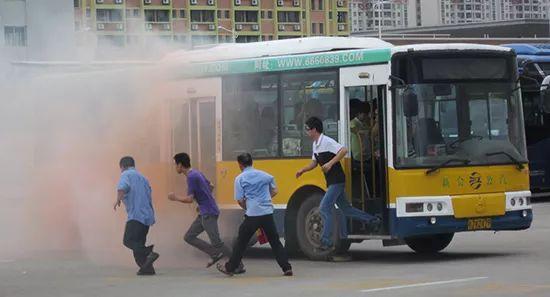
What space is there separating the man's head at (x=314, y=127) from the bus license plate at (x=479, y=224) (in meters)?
2.35

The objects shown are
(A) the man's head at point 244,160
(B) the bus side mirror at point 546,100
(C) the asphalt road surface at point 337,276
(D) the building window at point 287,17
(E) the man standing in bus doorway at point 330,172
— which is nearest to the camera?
(C) the asphalt road surface at point 337,276


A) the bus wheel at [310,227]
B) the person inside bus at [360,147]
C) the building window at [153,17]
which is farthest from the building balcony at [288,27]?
the person inside bus at [360,147]

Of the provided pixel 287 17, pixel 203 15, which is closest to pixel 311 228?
pixel 203 15

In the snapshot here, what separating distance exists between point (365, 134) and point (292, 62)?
172 cm

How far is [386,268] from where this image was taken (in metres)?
15.8

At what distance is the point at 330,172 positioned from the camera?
16391 mm

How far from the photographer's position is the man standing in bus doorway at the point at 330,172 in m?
16.3

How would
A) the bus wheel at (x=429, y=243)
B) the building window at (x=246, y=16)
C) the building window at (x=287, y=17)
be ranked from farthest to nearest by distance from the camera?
1. the building window at (x=287, y=17)
2. the building window at (x=246, y=16)
3. the bus wheel at (x=429, y=243)

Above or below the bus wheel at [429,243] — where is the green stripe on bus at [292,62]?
above

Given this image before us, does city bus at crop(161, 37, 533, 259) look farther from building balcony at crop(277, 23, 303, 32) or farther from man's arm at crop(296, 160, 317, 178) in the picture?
building balcony at crop(277, 23, 303, 32)

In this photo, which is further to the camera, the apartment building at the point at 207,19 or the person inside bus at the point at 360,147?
the apartment building at the point at 207,19

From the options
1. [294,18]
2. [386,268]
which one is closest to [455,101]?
[386,268]

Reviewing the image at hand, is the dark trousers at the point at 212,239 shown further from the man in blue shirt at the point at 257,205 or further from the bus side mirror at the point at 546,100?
the bus side mirror at the point at 546,100

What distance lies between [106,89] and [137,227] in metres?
5.87
